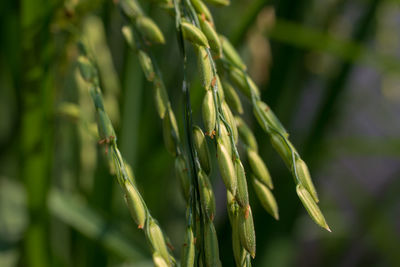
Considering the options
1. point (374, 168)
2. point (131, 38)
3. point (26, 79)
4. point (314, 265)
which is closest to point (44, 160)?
point (26, 79)

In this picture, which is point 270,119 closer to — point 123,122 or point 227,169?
point 227,169

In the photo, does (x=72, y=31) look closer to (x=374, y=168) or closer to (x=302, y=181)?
(x=302, y=181)

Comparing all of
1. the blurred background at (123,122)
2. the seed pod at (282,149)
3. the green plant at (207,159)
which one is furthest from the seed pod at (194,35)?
the blurred background at (123,122)

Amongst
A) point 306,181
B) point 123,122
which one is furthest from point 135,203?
point 123,122

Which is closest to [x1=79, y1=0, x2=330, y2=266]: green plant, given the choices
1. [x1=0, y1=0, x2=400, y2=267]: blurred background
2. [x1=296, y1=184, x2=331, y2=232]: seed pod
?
[x1=296, y1=184, x2=331, y2=232]: seed pod

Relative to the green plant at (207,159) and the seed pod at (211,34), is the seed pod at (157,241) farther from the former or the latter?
the seed pod at (211,34)

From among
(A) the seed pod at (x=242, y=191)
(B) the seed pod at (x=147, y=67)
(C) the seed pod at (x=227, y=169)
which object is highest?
(B) the seed pod at (x=147, y=67)
